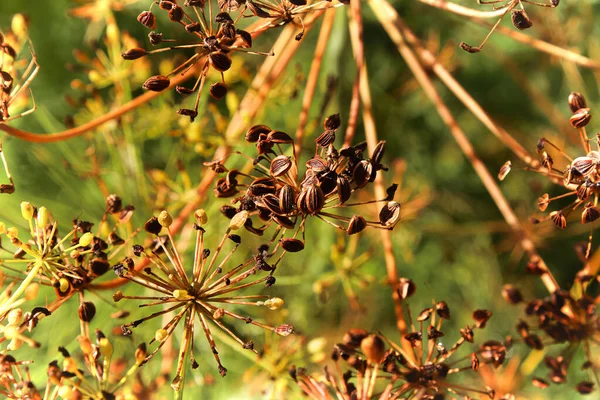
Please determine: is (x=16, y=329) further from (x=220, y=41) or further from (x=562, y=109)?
(x=562, y=109)

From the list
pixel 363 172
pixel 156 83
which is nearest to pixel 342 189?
pixel 363 172

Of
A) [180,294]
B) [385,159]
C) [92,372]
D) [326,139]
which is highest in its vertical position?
[385,159]

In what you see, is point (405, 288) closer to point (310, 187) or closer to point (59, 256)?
point (310, 187)

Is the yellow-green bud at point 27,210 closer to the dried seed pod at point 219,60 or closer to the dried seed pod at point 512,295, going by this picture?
the dried seed pod at point 219,60

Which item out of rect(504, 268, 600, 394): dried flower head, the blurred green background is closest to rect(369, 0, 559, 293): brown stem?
rect(504, 268, 600, 394): dried flower head

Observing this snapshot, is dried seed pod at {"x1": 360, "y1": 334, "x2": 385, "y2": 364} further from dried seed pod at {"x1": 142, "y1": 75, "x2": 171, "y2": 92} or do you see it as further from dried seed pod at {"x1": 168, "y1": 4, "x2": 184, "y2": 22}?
dried seed pod at {"x1": 168, "y1": 4, "x2": 184, "y2": 22}

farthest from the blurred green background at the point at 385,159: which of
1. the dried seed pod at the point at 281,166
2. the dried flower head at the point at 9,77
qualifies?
the dried seed pod at the point at 281,166
